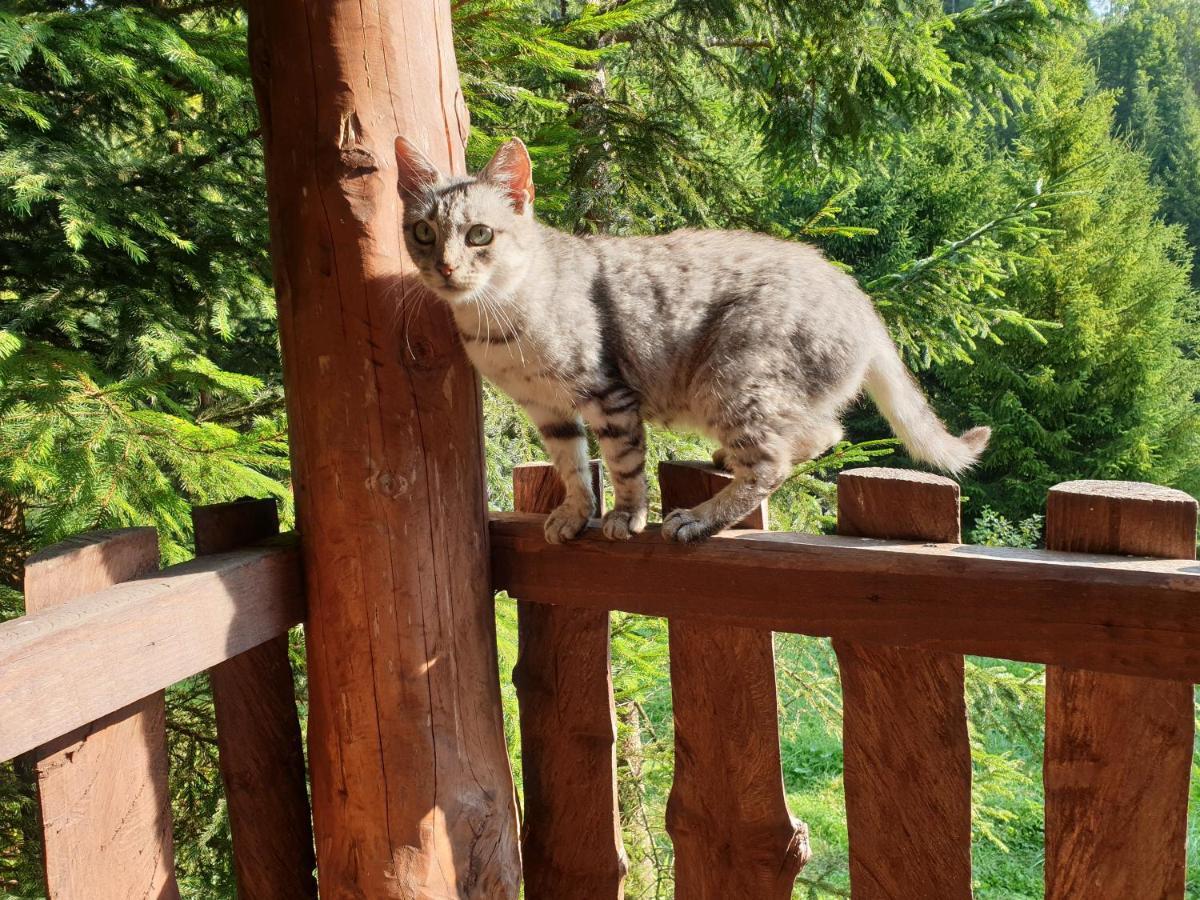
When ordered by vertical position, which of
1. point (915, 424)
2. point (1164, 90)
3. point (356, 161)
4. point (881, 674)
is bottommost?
point (881, 674)

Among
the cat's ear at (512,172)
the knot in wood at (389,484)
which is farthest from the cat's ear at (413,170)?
the knot in wood at (389,484)

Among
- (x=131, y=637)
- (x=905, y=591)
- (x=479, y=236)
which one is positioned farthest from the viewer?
(x=479, y=236)

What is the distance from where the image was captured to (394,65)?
155 centimetres

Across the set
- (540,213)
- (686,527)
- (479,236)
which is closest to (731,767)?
(686,527)

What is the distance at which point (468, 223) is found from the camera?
1835 millimetres

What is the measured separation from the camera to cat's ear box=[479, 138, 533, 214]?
1854 mm

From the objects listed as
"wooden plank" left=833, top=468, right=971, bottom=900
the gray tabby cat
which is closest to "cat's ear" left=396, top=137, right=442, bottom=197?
the gray tabby cat

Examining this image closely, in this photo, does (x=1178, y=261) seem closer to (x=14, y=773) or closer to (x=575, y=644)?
(x=575, y=644)

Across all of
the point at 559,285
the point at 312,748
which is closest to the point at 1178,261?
the point at 559,285

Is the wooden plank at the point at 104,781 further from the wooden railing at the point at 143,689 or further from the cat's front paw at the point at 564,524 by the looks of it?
the cat's front paw at the point at 564,524

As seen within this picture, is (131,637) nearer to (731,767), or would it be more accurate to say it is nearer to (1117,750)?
(731,767)

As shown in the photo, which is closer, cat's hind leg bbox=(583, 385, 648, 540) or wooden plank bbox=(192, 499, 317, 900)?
wooden plank bbox=(192, 499, 317, 900)

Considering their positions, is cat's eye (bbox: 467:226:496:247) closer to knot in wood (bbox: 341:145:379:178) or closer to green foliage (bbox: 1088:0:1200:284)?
knot in wood (bbox: 341:145:379:178)

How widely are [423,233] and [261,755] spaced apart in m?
1.13
